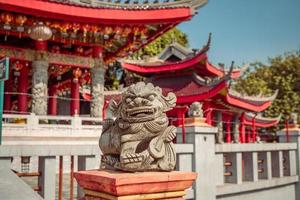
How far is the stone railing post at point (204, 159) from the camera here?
22.0 ft

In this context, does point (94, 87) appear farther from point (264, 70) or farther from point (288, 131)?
point (264, 70)

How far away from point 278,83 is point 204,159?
28906mm

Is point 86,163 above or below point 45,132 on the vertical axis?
below

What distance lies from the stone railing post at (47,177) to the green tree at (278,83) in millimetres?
26627

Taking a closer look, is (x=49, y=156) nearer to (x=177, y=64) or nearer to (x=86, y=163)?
(x=86, y=163)

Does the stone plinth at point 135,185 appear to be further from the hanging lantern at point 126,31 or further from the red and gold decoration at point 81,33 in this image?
the hanging lantern at point 126,31

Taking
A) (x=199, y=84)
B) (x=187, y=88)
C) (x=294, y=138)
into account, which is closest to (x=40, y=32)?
(x=187, y=88)

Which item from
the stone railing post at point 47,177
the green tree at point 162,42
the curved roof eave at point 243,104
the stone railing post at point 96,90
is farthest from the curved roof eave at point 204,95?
the green tree at point 162,42

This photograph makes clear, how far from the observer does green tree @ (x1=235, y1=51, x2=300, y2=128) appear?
30.1m

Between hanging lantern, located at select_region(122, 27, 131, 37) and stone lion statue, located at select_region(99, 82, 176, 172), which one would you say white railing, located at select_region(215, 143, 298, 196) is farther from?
hanging lantern, located at select_region(122, 27, 131, 37)

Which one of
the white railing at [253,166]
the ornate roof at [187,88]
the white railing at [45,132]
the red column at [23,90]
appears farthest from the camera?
the ornate roof at [187,88]

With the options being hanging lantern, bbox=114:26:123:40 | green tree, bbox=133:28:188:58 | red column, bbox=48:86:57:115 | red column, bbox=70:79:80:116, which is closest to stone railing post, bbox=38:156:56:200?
hanging lantern, bbox=114:26:123:40

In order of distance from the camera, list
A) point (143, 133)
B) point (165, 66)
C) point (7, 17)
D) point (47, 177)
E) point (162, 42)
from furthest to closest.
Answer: point (162, 42) < point (165, 66) < point (7, 17) < point (47, 177) < point (143, 133)

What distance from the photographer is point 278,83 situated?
33.4 meters
